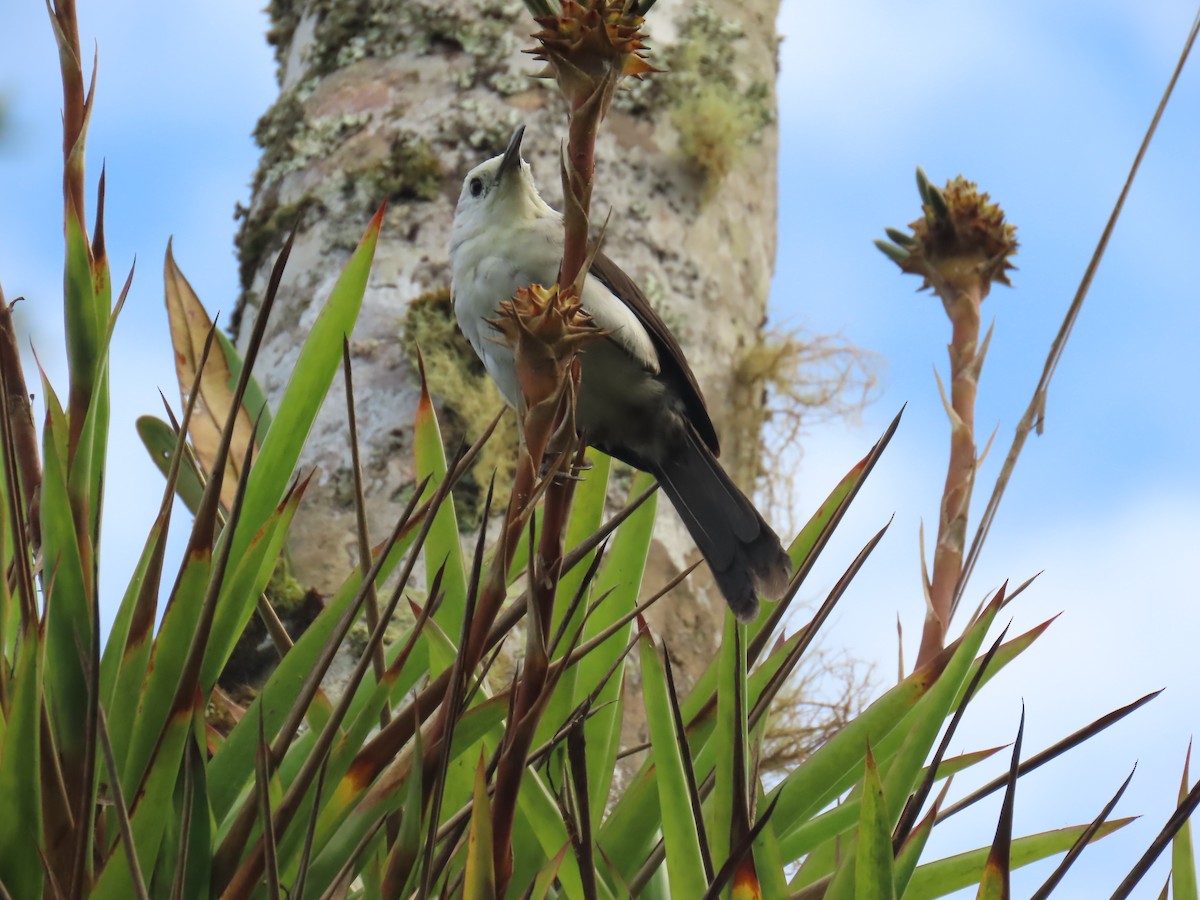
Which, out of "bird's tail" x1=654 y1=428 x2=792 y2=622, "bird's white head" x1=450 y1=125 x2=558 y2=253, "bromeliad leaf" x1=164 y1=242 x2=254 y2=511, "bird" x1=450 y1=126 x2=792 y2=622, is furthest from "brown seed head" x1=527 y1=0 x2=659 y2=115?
"bird's white head" x1=450 y1=125 x2=558 y2=253

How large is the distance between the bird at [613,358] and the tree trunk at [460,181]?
0.35 metres

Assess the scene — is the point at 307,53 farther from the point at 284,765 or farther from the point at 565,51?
the point at 565,51

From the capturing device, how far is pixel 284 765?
5.66ft

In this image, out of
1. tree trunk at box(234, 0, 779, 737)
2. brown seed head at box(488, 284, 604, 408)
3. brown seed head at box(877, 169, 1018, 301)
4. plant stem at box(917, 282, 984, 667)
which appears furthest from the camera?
tree trunk at box(234, 0, 779, 737)

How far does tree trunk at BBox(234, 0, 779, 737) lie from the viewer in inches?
125

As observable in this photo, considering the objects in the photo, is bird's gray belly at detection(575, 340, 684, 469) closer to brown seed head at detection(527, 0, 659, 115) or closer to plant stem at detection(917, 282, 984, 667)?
plant stem at detection(917, 282, 984, 667)

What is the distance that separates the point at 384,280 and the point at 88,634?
5.87ft

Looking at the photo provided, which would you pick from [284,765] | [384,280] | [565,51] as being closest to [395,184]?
[384,280]

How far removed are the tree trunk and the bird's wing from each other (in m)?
0.43

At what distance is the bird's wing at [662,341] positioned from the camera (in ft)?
8.84

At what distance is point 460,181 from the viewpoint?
134 inches

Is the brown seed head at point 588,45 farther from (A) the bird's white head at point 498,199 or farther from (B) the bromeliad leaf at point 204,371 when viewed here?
(A) the bird's white head at point 498,199

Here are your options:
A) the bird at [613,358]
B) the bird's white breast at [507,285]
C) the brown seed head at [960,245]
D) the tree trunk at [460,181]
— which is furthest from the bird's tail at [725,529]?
the brown seed head at [960,245]

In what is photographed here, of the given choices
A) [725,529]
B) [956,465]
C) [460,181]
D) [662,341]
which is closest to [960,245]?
[956,465]
